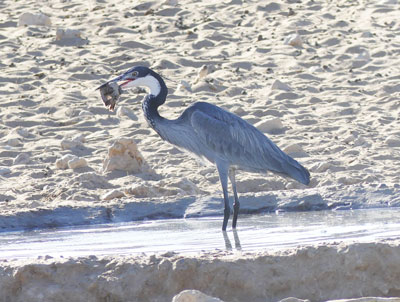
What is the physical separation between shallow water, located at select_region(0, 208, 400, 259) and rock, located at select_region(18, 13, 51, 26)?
5.81 metres

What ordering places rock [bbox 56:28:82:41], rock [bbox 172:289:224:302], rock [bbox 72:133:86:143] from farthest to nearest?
rock [bbox 56:28:82:41]
rock [bbox 72:133:86:143]
rock [bbox 172:289:224:302]

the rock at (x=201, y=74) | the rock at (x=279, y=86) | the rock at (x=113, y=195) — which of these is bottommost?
the rock at (x=279, y=86)

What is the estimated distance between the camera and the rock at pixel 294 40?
37.8 ft

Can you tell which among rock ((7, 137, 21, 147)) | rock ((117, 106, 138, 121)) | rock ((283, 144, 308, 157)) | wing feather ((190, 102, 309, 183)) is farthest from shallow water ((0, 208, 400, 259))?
rock ((117, 106, 138, 121))

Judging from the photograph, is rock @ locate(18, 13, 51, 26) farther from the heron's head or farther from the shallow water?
the shallow water

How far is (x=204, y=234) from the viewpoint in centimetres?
636

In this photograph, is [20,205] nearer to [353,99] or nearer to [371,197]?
[371,197]

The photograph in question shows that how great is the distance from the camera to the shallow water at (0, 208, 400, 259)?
5684 mm

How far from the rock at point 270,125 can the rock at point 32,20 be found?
381cm

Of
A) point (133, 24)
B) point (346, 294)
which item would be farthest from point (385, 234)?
point (133, 24)

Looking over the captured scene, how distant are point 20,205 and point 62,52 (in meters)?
4.20

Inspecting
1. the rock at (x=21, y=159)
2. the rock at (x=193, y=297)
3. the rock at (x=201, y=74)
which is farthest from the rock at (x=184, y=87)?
the rock at (x=193, y=297)

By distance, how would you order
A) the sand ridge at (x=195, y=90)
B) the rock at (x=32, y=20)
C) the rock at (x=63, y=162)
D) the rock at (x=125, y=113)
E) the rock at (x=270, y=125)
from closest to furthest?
the sand ridge at (x=195, y=90)
the rock at (x=63, y=162)
the rock at (x=270, y=125)
the rock at (x=125, y=113)
the rock at (x=32, y=20)

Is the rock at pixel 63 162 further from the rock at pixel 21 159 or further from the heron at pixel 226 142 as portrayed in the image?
the heron at pixel 226 142
